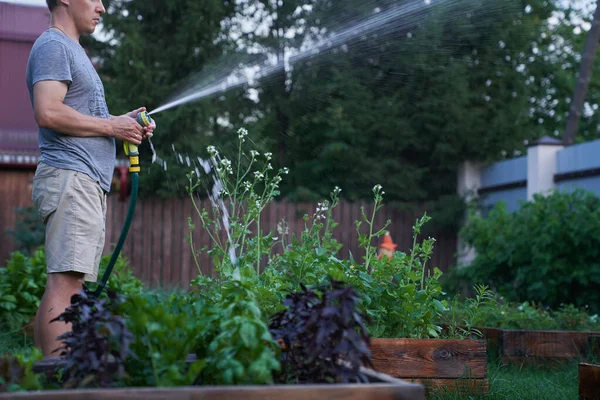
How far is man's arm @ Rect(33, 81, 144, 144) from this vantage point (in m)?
2.89

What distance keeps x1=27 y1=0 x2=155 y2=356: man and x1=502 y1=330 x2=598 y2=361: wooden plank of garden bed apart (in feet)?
7.94

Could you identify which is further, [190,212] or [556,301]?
[190,212]

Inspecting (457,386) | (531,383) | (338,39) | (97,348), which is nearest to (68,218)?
(97,348)

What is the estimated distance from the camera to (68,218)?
114 inches

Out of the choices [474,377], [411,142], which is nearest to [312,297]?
[474,377]

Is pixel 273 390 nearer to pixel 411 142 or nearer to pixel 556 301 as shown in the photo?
pixel 556 301

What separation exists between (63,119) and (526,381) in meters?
2.44

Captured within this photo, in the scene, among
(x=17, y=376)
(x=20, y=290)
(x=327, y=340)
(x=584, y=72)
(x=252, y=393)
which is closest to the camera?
(x=252, y=393)

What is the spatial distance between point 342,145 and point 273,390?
10.4m

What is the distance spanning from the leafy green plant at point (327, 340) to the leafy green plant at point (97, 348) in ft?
1.38

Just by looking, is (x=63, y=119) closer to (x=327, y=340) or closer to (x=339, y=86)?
(x=327, y=340)

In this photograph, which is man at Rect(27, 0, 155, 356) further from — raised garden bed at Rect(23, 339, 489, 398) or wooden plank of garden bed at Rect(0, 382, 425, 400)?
wooden plank of garden bed at Rect(0, 382, 425, 400)

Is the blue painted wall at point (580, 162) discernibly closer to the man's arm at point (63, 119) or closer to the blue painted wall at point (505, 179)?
the blue painted wall at point (505, 179)

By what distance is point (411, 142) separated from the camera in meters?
12.6
